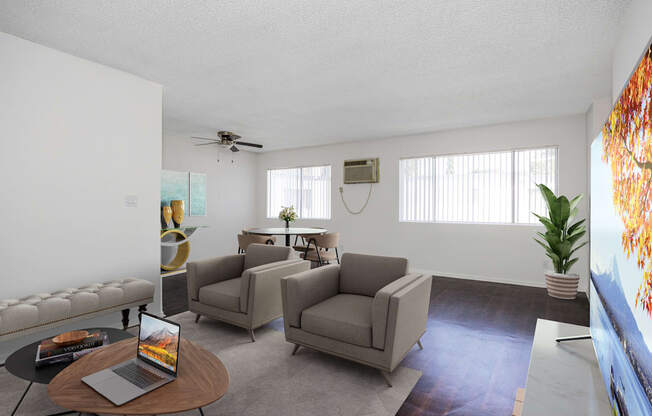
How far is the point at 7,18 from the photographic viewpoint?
239 cm

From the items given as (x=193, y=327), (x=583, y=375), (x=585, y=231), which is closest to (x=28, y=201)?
(x=193, y=327)

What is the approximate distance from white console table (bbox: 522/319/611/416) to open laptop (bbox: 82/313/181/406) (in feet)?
5.10

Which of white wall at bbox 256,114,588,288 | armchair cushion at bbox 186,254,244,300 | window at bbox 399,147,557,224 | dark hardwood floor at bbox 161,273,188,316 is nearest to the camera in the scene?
armchair cushion at bbox 186,254,244,300

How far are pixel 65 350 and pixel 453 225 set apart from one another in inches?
209

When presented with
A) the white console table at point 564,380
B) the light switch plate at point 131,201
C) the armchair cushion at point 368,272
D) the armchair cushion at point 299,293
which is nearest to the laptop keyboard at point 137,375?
the armchair cushion at point 299,293

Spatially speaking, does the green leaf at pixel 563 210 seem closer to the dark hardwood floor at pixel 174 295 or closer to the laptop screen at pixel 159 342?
the laptop screen at pixel 159 342

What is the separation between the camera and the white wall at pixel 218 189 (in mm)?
6359

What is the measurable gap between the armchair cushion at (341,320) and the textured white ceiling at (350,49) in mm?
2140

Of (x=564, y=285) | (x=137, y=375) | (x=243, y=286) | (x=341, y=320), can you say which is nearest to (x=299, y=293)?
(x=341, y=320)

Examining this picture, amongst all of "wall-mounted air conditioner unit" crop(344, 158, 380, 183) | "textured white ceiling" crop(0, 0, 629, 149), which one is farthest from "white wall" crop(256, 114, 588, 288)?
"textured white ceiling" crop(0, 0, 629, 149)

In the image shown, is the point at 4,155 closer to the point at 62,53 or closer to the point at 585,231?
the point at 62,53

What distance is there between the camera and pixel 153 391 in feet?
4.80

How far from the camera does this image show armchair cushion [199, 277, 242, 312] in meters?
3.03

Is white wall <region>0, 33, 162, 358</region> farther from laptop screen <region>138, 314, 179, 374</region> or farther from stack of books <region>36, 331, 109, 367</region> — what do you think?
laptop screen <region>138, 314, 179, 374</region>
